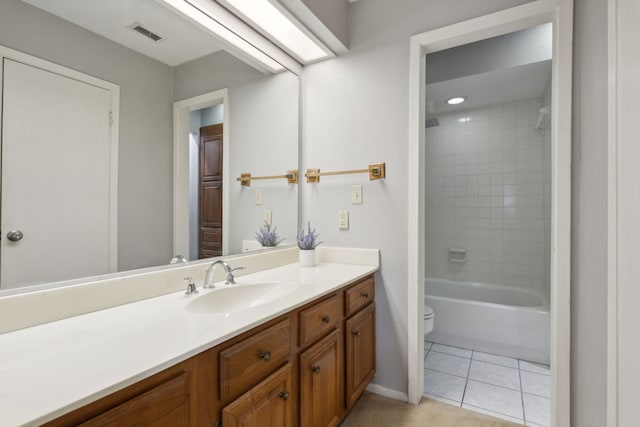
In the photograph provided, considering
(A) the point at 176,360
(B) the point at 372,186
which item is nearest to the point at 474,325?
(B) the point at 372,186

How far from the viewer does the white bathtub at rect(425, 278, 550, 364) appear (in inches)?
89.6

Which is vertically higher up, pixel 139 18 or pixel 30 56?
pixel 139 18

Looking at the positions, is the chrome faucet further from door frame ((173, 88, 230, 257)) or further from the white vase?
the white vase

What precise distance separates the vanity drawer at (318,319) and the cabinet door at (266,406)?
15cm

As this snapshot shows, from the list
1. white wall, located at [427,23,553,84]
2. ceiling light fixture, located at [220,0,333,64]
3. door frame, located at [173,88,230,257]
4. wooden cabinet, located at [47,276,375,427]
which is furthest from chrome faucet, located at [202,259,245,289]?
white wall, located at [427,23,553,84]

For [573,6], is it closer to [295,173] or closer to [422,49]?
[422,49]

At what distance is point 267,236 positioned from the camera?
1921 millimetres

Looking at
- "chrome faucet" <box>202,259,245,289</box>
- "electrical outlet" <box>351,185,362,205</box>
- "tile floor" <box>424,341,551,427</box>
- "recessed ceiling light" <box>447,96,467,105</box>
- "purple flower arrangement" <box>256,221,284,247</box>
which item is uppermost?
"recessed ceiling light" <box>447,96,467,105</box>

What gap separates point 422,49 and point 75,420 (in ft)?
6.84

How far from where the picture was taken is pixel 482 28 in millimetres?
1588

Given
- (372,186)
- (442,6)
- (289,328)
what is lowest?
(289,328)

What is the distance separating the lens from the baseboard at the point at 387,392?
5.98 ft

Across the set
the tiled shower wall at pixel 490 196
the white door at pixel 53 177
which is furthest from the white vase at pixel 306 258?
the tiled shower wall at pixel 490 196

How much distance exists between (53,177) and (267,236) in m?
1.11
